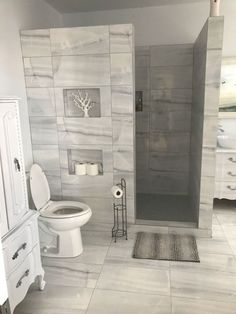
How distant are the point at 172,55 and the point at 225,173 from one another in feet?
5.58

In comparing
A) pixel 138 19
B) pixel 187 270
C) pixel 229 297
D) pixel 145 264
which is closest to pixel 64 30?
pixel 138 19

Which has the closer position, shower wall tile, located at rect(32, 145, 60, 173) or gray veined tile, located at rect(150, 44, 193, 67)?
shower wall tile, located at rect(32, 145, 60, 173)

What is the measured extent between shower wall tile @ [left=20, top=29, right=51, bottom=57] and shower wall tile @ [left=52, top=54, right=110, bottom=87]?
0.13 metres

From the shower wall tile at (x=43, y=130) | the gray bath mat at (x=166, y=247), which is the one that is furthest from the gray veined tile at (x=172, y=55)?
the gray bath mat at (x=166, y=247)

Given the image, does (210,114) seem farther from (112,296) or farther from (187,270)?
(112,296)

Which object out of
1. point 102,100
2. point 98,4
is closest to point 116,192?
point 102,100

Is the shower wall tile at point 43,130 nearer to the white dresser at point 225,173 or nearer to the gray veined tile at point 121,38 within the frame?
the gray veined tile at point 121,38

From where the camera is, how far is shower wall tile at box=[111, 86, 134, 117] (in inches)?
106

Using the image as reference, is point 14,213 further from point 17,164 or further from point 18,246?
point 17,164

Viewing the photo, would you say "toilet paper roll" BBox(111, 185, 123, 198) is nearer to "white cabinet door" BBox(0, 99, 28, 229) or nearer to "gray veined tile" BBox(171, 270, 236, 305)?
"gray veined tile" BBox(171, 270, 236, 305)

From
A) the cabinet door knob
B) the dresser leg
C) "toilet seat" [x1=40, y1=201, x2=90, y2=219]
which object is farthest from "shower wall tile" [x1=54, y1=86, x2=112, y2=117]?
the dresser leg

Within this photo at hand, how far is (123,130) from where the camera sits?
2.80 m

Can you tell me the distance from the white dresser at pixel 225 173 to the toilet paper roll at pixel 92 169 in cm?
152

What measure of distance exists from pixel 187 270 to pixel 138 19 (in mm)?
3087
